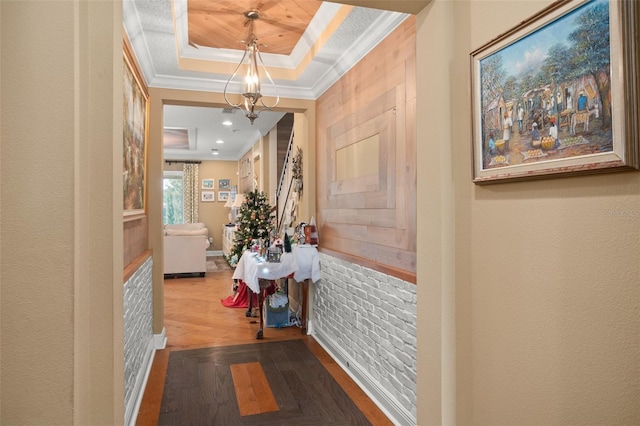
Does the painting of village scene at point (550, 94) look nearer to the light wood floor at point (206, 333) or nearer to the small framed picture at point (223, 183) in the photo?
the light wood floor at point (206, 333)

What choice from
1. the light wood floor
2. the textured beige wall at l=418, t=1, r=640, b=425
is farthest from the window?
the textured beige wall at l=418, t=1, r=640, b=425

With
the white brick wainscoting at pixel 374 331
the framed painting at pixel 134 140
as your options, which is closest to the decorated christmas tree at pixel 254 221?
the white brick wainscoting at pixel 374 331

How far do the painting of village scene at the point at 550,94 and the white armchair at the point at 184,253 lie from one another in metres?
6.32

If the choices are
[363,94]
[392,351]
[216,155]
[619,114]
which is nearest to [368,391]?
[392,351]

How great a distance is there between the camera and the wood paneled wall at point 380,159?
2312 millimetres

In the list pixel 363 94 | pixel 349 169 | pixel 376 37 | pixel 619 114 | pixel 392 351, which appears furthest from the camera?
pixel 349 169

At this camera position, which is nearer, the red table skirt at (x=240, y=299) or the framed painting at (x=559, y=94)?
the framed painting at (x=559, y=94)

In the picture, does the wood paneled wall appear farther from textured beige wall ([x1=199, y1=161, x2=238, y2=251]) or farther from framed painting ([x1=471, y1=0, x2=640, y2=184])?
textured beige wall ([x1=199, y1=161, x2=238, y2=251])

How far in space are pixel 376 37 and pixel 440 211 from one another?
5.10 feet

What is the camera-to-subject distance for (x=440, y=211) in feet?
5.33

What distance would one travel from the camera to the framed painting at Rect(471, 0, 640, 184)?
0.98m

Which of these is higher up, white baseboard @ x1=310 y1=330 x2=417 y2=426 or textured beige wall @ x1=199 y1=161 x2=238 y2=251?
textured beige wall @ x1=199 y1=161 x2=238 y2=251

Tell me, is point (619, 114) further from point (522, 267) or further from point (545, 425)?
point (545, 425)

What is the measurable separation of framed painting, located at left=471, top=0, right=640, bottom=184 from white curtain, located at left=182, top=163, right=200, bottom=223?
9776 mm
